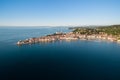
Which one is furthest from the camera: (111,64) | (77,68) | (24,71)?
(111,64)

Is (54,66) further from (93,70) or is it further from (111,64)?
(111,64)

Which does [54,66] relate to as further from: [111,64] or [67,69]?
[111,64]

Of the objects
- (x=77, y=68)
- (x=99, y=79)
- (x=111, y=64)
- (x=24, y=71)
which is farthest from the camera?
(x=111, y=64)

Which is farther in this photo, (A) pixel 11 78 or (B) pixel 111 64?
(B) pixel 111 64

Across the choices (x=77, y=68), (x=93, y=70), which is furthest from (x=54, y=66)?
(x=93, y=70)

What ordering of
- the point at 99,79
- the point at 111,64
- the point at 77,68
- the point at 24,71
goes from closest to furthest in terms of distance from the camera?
the point at 99,79 < the point at 24,71 < the point at 77,68 < the point at 111,64

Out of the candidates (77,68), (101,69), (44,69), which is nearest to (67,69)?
(77,68)

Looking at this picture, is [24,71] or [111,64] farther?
[111,64]

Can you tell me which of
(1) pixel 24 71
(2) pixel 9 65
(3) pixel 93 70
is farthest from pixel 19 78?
(3) pixel 93 70
